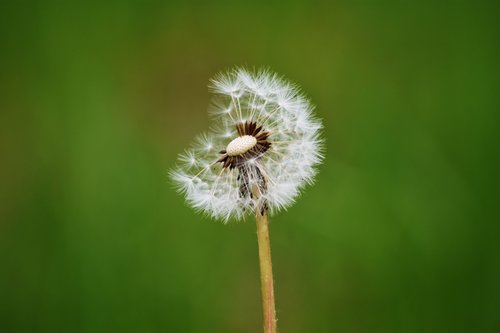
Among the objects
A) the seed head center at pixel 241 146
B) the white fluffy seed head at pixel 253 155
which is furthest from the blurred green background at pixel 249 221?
the seed head center at pixel 241 146

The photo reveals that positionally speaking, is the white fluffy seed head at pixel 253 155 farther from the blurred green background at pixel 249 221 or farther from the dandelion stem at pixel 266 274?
the blurred green background at pixel 249 221

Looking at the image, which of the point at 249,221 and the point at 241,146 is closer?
the point at 241,146

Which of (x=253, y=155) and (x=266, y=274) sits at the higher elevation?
(x=253, y=155)

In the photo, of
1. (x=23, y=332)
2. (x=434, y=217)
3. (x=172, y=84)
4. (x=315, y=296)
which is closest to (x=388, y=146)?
(x=434, y=217)

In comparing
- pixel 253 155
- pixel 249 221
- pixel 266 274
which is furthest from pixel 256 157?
pixel 249 221

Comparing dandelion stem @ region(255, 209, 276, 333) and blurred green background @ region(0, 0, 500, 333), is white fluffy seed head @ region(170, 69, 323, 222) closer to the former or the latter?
dandelion stem @ region(255, 209, 276, 333)

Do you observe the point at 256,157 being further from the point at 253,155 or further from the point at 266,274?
the point at 266,274

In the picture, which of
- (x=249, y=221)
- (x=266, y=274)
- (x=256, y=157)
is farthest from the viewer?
(x=249, y=221)
